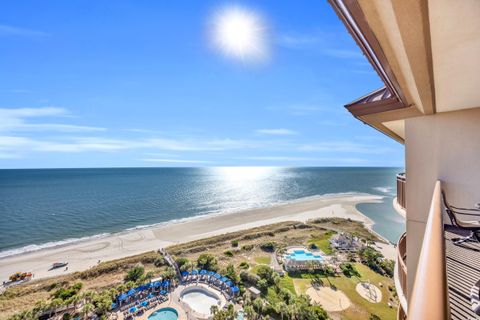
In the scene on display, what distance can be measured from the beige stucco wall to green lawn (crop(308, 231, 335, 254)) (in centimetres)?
2108

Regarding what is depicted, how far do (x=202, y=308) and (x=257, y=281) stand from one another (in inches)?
160

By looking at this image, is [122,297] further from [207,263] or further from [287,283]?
[287,283]

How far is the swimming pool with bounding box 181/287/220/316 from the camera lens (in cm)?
1397

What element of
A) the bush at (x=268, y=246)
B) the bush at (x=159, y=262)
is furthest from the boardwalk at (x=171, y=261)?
the bush at (x=268, y=246)

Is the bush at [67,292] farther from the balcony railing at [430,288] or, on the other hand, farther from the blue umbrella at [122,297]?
the balcony railing at [430,288]

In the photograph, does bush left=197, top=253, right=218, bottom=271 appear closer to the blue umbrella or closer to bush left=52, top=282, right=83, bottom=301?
the blue umbrella

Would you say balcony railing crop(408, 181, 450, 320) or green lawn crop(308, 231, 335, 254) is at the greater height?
balcony railing crop(408, 181, 450, 320)

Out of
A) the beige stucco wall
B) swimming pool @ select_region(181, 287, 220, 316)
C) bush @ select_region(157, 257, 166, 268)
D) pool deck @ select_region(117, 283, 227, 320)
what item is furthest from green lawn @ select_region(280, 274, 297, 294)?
the beige stucco wall

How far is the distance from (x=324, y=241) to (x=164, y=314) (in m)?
19.0

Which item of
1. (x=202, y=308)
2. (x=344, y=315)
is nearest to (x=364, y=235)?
(x=344, y=315)

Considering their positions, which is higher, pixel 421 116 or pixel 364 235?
pixel 421 116

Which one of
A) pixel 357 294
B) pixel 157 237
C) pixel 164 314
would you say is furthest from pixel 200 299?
pixel 157 237

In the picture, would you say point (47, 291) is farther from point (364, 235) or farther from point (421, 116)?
point (364, 235)

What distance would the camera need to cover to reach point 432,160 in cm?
412
